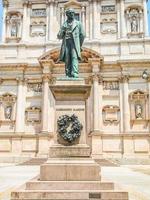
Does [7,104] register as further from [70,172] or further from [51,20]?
[70,172]

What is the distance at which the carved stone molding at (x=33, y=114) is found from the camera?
88.3 feet

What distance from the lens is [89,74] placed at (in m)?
27.3

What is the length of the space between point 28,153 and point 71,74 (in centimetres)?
Answer: 1805

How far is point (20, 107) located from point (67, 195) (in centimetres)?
2081

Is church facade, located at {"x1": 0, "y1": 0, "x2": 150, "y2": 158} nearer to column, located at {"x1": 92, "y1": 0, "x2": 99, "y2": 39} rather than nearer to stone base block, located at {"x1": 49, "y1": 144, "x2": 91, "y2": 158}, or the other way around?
column, located at {"x1": 92, "y1": 0, "x2": 99, "y2": 39}

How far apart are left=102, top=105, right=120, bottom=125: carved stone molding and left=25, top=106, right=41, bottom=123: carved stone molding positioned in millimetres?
5287

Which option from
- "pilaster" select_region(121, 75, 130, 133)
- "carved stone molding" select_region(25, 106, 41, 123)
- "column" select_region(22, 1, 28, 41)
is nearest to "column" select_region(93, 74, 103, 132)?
"pilaster" select_region(121, 75, 130, 133)

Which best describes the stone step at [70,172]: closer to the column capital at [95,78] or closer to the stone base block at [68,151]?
the stone base block at [68,151]

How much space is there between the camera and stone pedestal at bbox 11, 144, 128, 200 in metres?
6.67

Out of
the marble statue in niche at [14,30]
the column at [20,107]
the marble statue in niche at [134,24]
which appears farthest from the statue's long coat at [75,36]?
the marble statue in niche at [14,30]

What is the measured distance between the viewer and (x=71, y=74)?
8.98m

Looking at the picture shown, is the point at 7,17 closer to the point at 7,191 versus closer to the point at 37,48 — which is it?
the point at 37,48

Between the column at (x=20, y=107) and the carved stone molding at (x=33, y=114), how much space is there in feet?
1.07

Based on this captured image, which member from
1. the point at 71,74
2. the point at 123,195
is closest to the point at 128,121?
the point at 71,74
